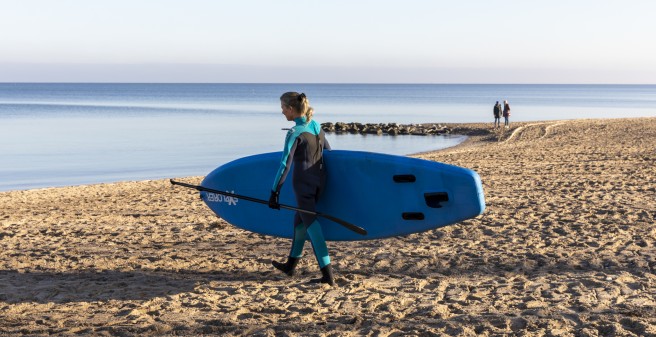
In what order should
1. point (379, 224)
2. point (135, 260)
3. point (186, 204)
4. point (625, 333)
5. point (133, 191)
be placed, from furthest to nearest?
1. point (133, 191)
2. point (186, 204)
3. point (135, 260)
4. point (379, 224)
5. point (625, 333)

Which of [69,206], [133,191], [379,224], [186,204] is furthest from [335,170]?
[133,191]

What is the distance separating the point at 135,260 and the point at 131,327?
2297mm

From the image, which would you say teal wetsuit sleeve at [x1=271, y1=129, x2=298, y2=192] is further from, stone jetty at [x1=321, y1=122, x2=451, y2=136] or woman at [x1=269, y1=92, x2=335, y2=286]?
stone jetty at [x1=321, y1=122, x2=451, y2=136]

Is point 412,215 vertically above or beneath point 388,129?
above

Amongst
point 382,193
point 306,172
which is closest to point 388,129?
point 382,193

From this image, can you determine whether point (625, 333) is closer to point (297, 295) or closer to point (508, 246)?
point (297, 295)

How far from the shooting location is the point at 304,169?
5.90 metres

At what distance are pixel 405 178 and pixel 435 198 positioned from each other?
1.00 ft

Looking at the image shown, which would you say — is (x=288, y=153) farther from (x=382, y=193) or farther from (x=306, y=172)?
(x=382, y=193)

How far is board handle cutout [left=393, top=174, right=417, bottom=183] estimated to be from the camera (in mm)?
6336

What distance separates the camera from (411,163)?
634 centimetres

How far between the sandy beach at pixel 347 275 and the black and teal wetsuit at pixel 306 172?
427 millimetres

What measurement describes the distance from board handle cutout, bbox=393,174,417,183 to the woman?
0.67 meters

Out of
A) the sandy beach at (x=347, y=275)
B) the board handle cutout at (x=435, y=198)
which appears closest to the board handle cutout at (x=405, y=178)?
the board handle cutout at (x=435, y=198)
